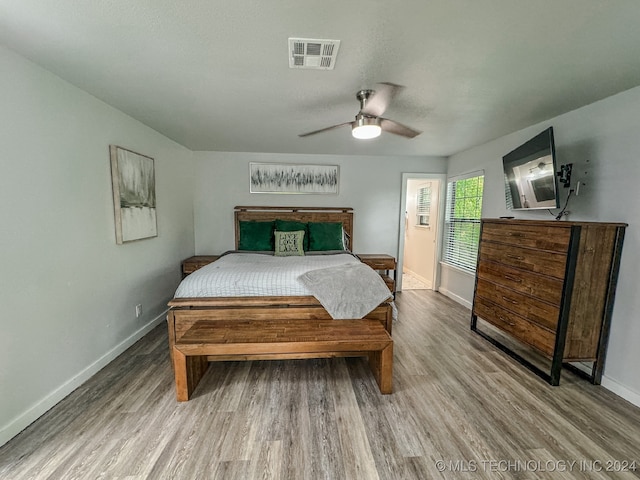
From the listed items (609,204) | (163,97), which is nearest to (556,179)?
(609,204)

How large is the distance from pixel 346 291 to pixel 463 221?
2.74 metres

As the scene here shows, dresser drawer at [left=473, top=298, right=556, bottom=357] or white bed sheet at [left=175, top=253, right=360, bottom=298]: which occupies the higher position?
white bed sheet at [left=175, top=253, right=360, bottom=298]

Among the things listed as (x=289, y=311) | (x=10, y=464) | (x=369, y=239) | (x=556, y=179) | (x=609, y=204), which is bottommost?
(x=10, y=464)

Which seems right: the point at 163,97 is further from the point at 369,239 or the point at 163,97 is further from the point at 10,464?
the point at 369,239

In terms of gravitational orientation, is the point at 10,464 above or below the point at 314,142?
below

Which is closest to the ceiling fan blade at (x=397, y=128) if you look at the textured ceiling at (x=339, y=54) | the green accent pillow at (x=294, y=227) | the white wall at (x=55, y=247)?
the textured ceiling at (x=339, y=54)

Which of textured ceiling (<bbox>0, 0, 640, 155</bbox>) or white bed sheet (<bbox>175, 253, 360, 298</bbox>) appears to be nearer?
textured ceiling (<bbox>0, 0, 640, 155</bbox>)

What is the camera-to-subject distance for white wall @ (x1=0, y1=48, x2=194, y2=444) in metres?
1.55

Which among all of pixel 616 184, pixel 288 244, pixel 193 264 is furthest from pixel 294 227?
pixel 616 184

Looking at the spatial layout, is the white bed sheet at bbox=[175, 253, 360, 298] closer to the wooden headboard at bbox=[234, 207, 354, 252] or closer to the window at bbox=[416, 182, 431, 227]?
the wooden headboard at bbox=[234, 207, 354, 252]

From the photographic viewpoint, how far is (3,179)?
150 cm

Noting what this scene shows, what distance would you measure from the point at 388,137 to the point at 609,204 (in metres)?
2.19

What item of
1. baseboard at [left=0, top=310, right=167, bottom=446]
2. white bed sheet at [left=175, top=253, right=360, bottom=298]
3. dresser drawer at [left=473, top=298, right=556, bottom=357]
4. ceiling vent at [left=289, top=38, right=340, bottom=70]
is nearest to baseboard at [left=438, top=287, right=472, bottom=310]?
dresser drawer at [left=473, top=298, right=556, bottom=357]

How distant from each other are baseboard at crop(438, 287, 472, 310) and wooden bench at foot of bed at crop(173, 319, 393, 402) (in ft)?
7.95
